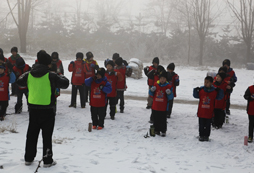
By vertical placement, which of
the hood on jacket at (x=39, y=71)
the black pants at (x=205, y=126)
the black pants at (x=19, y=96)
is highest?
the hood on jacket at (x=39, y=71)

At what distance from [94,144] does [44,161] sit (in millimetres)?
1896

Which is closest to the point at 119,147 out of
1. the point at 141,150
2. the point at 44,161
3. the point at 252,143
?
the point at 141,150

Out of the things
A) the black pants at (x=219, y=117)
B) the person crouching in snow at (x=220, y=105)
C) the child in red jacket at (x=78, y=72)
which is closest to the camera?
the person crouching in snow at (x=220, y=105)

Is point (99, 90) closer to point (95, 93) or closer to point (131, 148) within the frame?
point (95, 93)

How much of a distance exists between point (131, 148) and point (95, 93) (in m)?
1.92

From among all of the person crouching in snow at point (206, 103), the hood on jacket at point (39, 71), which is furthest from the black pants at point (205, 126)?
the hood on jacket at point (39, 71)

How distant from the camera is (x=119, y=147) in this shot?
611 centimetres

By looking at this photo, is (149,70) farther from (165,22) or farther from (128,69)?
(165,22)

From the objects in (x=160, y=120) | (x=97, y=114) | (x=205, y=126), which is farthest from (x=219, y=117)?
(x=97, y=114)

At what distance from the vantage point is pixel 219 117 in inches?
305

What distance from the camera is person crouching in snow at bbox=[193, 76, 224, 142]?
6.61m

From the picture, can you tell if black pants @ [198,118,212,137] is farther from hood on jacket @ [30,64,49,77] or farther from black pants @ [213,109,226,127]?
hood on jacket @ [30,64,49,77]

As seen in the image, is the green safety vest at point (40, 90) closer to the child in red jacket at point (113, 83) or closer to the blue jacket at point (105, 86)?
the blue jacket at point (105, 86)

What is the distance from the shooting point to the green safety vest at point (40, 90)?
417cm
